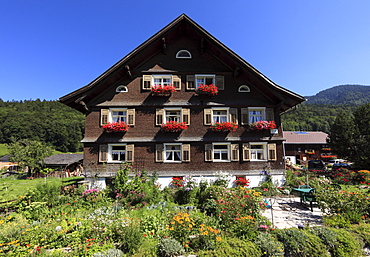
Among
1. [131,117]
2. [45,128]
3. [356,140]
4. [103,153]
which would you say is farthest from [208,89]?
[45,128]

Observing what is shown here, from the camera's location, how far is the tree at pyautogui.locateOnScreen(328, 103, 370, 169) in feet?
73.8

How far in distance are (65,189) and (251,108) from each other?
1444 centimetres

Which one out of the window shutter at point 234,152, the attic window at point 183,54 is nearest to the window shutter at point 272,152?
the window shutter at point 234,152

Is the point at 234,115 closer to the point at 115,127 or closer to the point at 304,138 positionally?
the point at 115,127

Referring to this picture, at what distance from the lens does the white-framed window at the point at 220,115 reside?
14.1m

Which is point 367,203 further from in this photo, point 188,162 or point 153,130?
point 153,130

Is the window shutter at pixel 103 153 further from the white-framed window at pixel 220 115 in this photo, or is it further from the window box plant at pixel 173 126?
the white-framed window at pixel 220 115

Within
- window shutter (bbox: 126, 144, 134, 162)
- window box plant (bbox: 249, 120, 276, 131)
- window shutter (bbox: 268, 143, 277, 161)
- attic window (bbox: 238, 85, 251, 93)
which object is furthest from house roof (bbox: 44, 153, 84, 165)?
window shutter (bbox: 268, 143, 277, 161)

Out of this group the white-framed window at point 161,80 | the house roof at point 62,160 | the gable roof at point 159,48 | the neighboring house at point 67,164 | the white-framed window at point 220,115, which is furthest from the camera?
the house roof at point 62,160

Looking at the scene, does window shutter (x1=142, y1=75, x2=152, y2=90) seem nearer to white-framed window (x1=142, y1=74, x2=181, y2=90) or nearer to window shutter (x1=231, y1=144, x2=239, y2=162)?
white-framed window (x1=142, y1=74, x2=181, y2=90)

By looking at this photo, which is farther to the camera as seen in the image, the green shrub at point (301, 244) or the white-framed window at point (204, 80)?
the white-framed window at point (204, 80)

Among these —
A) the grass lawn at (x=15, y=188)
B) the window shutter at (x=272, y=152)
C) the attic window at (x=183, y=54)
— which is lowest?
the grass lawn at (x=15, y=188)

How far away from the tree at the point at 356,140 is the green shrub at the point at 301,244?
2404 cm

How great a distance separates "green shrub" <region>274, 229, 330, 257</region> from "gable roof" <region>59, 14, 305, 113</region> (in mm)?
10606
